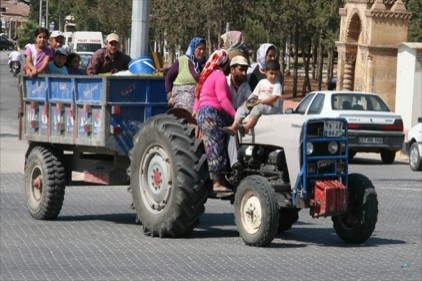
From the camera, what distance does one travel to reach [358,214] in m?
13.5

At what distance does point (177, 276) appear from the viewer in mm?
11156

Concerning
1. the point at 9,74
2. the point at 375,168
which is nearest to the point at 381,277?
the point at 375,168

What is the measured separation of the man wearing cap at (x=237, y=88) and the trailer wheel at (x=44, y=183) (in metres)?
3.30

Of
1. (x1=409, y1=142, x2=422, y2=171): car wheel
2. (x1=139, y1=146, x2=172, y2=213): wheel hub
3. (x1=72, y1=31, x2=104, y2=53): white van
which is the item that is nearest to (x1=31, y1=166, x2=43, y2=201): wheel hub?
(x1=139, y1=146, x2=172, y2=213): wheel hub

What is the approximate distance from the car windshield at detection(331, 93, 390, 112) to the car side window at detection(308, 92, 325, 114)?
12.7 inches

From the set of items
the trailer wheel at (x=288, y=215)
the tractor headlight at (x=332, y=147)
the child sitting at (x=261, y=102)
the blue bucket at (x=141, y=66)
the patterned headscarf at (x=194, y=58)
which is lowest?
the trailer wheel at (x=288, y=215)

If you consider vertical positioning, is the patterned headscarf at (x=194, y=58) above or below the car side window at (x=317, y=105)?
above

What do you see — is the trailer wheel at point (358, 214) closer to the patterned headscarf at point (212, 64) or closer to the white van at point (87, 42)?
the patterned headscarf at point (212, 64)

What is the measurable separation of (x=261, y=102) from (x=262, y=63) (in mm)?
744

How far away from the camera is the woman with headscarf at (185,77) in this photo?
47.8ft

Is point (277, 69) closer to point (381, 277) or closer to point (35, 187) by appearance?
point (381, 277)

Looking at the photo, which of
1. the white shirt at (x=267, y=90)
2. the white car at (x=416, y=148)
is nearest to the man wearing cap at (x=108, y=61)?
the white shirt at (x=267, y=90)

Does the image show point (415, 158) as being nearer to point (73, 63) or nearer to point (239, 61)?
point (73, 63)

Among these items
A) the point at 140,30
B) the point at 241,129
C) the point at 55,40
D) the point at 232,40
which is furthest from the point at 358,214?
the point at 140,30
